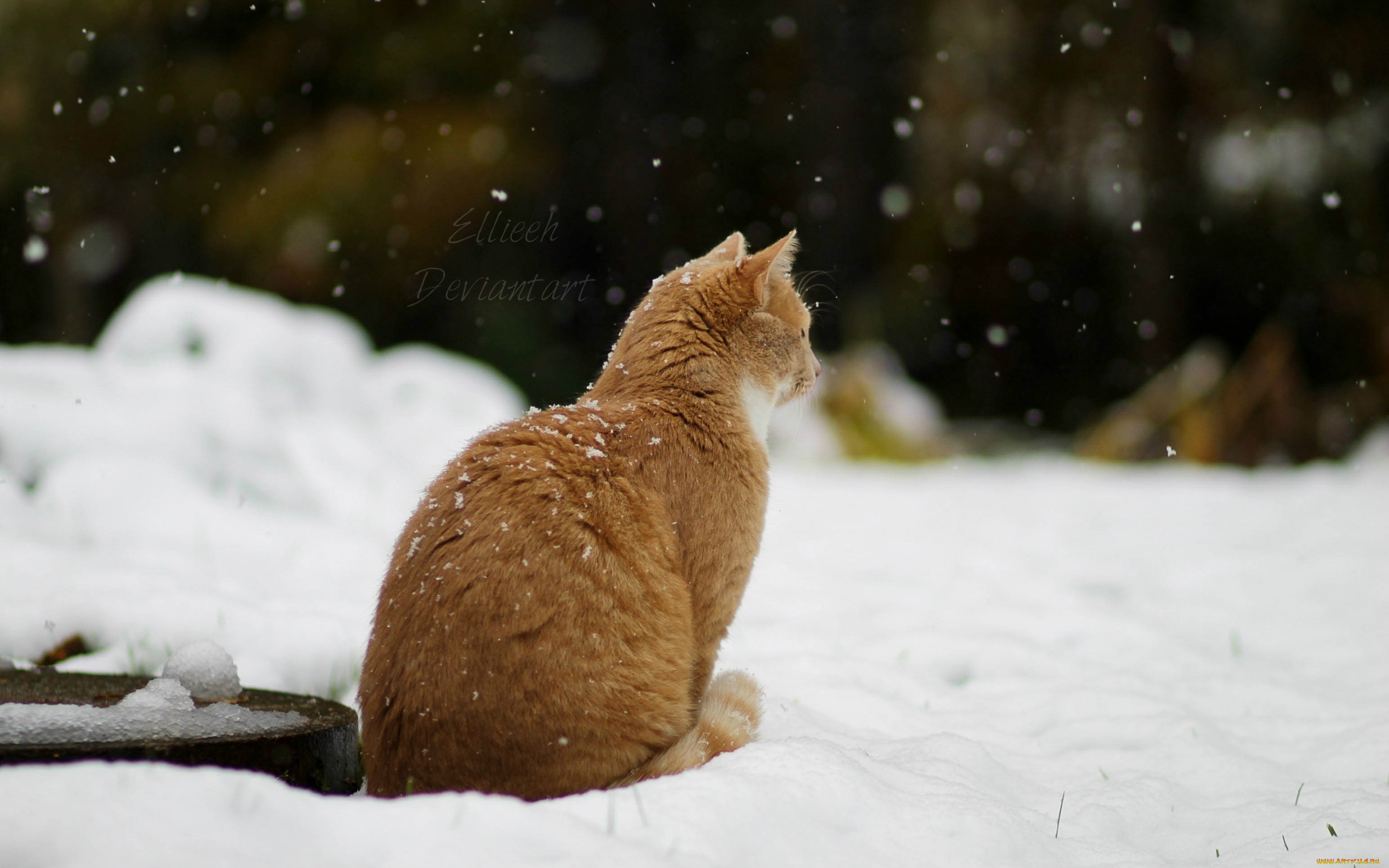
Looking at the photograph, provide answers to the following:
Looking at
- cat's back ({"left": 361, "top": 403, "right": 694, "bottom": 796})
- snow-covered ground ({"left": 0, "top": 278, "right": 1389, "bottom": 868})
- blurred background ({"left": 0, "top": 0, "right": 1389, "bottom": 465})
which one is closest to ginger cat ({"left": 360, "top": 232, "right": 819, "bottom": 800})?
cat's back ({"left": 361, "top": 403, "right": 694, "bottom": 796})

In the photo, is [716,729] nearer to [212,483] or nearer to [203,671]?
[203,671]

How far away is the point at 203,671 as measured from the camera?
1951mm

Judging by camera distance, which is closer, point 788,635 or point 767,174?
point 788,635

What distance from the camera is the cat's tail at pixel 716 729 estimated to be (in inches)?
72.4

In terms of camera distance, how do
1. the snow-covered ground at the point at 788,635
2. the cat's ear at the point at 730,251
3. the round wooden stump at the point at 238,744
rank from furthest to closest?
the cat's ear at the point at 730,251 < the round wooden stump at the point at 238,744 < the snow-covered ground at the point at 788,635

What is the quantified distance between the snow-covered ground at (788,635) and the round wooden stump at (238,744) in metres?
0.24

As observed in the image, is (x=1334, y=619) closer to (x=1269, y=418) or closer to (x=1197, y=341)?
(x=1269, y=418)

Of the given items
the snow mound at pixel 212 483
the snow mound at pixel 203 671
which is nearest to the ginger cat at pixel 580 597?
the snow mound at pixel 203 671

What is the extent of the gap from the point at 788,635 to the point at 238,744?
185 cm

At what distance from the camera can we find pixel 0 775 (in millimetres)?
1321

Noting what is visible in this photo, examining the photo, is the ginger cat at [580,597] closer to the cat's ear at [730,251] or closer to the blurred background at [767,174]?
the cat's ear at [730,251]

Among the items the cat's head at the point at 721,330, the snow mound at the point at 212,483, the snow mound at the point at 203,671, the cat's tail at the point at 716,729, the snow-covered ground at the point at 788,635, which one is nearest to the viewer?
the snow-covered ground at the point at 788,635

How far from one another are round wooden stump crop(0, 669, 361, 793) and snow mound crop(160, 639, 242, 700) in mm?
30

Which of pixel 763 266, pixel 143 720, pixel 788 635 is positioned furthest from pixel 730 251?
pixel 143 720
